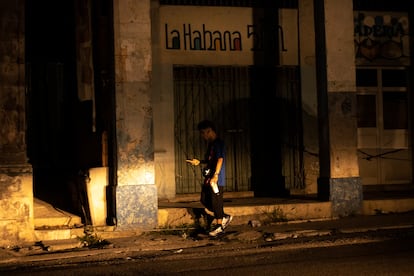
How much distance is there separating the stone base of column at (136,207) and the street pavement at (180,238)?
6.5 inches

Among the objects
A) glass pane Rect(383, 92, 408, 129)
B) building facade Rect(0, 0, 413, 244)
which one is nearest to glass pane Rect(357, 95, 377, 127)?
building facade Rect(0, 0, 413, 244)

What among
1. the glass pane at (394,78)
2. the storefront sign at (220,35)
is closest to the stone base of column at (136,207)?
the storefront sign at (220,35)

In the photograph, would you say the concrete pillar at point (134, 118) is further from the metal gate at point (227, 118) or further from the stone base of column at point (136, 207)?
the metal gate at point (227, 118)

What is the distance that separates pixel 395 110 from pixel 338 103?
3.69 m

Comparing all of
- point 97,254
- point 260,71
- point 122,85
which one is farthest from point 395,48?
point 97,254

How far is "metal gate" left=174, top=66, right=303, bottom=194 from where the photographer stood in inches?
537

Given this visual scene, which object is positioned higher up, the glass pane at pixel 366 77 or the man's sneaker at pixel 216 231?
the glass pane at pixel 366 77

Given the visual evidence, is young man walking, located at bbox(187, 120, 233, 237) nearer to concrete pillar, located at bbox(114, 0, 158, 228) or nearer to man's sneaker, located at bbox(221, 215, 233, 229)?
man's sneaker, located at bbox(221, 215, 233, 229)

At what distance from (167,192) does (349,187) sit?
11.9 ft

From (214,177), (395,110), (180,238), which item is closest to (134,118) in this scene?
(214,177)

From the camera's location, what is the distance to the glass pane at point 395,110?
49.8 ft

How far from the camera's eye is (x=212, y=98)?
543 inches

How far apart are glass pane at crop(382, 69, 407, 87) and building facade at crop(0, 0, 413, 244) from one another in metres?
0.02

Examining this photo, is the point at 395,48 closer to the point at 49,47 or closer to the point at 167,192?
the point at 167,192
